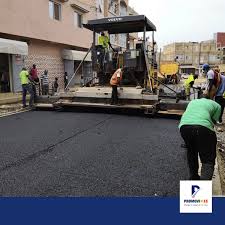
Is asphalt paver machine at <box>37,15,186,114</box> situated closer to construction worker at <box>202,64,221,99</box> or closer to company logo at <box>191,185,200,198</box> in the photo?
construction worker at <box>202,64,221,99</box>

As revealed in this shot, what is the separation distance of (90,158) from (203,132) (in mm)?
2366

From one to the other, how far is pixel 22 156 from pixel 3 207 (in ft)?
10.8

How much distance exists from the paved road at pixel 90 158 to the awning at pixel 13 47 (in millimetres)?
6679

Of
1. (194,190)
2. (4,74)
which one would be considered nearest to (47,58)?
(4,74)

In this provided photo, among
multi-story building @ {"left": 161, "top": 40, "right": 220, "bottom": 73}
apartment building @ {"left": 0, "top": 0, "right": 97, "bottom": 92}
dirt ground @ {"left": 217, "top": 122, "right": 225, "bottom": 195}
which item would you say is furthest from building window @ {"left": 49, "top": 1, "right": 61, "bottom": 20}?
multi-story building @ {"left": 161, "top": 40, "right": 220, "bottom": 73}

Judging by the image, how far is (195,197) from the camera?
2998mm

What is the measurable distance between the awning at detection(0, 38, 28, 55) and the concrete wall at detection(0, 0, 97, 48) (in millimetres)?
449

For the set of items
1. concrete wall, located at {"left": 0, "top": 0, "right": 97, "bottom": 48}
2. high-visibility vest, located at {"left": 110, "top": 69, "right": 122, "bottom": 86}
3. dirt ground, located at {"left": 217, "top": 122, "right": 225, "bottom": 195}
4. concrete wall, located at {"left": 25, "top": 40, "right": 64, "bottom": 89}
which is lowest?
dirt ground, located at {"left": 217, "top": 122, "right": 225, "bottom": 195}

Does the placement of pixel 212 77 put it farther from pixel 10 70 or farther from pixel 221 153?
pixel 10 70

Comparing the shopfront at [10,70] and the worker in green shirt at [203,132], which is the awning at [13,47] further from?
the worker in green shirt at [203,132]

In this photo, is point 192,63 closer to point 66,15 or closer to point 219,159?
point 66,15

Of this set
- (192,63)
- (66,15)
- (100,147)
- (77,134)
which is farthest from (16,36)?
(192,63)

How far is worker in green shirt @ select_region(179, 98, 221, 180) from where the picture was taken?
4.12m

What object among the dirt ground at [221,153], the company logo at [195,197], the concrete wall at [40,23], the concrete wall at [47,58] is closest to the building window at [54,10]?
the concrete wall at [40,23]
